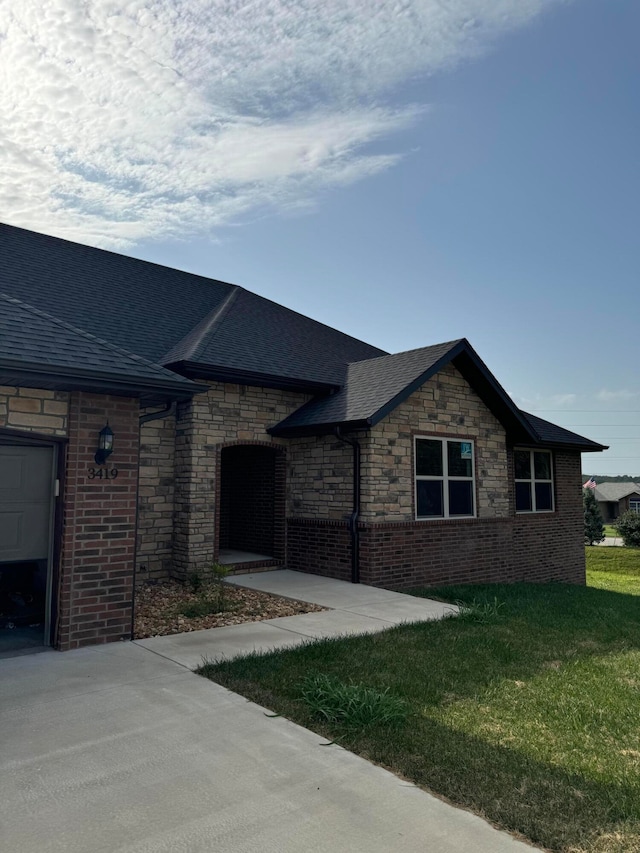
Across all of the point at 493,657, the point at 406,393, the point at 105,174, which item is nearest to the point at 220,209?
the point at 105,174

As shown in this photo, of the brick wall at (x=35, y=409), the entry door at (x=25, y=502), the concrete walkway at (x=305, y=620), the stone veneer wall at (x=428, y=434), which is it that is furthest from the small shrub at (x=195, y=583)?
the brick wall at (x=35, y=409)

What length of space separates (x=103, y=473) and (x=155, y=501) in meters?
4.30

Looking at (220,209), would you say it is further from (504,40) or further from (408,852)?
(408,852)

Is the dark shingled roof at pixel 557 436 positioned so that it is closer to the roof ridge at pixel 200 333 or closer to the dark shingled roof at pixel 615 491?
the roof ridge at pixel 200 333

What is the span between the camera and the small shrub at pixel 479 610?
26.6 feet

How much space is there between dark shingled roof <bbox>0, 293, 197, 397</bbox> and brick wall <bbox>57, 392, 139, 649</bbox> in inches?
17.6

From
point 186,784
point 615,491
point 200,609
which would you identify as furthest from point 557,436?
point 615,491

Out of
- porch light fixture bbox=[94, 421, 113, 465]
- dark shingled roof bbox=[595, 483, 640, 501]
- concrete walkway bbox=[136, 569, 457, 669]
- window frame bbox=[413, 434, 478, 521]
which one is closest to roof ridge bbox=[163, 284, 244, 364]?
porch light fixture bbox=[94, 421, 113, 465]

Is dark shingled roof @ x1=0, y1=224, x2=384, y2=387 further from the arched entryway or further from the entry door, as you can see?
the entry door

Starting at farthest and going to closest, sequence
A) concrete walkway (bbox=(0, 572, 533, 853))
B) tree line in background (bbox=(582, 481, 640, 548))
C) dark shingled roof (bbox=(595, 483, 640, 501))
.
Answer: dark shingled roof (bbox=(595, 483, 640, 501))
tree line in background (bbox=(582, 481, 640, 548))
concrete walkway (bbox=(0, 572, 533, 853))

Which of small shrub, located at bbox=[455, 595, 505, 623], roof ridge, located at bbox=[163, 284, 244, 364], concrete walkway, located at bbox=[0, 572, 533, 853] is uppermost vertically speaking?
roof ridge, located at bbox=[163, 284, 244, 364]

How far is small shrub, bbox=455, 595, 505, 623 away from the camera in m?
8.12

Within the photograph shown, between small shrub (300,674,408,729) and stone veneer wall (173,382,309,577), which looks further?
stone veneer wall (173,382,309,577)

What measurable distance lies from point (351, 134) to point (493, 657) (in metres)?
9.17
